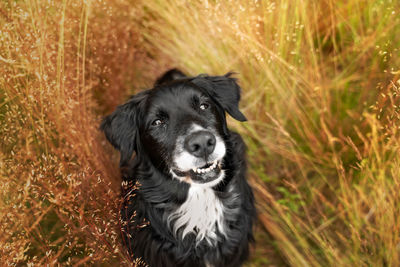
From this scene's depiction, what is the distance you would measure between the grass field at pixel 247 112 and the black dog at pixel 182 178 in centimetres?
28

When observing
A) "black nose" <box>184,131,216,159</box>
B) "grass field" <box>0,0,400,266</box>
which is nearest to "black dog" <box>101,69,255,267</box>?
"black nose" <box>184,131,216,159</box>

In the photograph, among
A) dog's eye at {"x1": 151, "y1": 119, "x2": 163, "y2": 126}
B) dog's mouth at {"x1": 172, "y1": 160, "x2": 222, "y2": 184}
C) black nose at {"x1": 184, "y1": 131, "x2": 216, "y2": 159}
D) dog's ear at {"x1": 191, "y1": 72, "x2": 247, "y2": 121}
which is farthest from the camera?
dog's ear at {"x1": 191, "y1": 72, "x2": 247, "y2": 121}

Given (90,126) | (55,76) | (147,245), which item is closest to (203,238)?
(147,245)

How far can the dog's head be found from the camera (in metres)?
2.08

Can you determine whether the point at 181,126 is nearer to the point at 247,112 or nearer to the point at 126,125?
the point at 126,125

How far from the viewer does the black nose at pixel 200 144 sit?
2006mm

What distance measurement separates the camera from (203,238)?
8.01 feet

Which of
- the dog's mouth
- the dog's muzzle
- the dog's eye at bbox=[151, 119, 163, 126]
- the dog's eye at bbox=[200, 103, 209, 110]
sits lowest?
the dog's mouth

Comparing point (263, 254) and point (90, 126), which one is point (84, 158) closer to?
point (90, 126)

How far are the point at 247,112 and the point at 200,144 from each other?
1.49m

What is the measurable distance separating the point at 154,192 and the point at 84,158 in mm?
615

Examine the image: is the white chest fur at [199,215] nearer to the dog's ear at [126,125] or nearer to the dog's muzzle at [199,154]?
the dog's muzzle at [199,154]

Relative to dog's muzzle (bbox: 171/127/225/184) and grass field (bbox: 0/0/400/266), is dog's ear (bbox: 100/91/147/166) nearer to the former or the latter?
grass field (bbox: 0/0/400/266)

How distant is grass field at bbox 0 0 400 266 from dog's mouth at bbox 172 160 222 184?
19.2 inches
